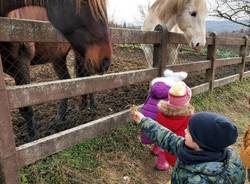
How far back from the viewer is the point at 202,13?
536 cm

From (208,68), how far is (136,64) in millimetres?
2087

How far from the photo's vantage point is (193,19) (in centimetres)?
532

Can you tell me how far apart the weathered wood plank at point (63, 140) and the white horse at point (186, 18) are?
2093 mm

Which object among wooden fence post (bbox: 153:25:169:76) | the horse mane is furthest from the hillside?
the horse mane

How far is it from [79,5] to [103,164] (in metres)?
1.58

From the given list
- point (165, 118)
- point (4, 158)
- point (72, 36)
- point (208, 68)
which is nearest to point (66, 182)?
point (4, 158)

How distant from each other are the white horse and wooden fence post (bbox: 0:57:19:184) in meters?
3.48

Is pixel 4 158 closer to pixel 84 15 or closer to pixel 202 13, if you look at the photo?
pixel 84 15

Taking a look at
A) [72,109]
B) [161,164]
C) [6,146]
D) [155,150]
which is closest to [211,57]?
[72,109]

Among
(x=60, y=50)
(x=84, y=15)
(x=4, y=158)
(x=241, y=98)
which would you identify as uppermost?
(x=84, y=15)

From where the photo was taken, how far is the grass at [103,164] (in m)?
2.81

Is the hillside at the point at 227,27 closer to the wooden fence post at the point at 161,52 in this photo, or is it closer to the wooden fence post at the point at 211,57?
the wooden fence post at the point at 211,57

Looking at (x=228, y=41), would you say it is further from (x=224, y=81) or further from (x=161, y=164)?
(x=161, y=164)

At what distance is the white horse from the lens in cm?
520
